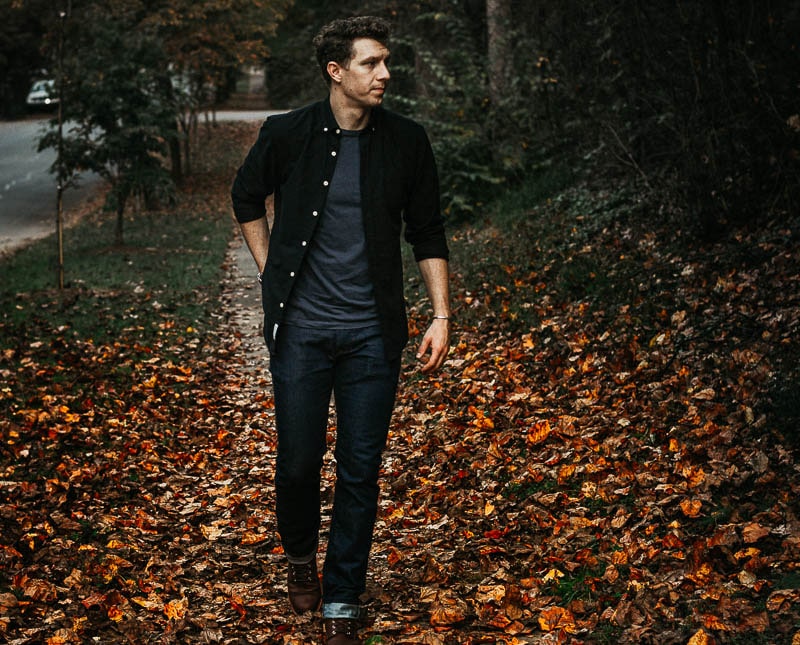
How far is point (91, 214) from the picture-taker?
949 inches

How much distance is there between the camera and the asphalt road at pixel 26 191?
2202 centimetres

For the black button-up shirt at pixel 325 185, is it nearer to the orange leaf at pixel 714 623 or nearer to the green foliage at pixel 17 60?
the orange leaf at pixel 714 623

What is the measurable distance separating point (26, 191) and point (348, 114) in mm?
25792

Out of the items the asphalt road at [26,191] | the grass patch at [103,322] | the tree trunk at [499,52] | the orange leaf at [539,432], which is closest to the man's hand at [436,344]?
the orange leaf at [539,432]

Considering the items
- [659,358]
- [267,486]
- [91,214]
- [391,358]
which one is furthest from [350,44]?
[91,214]

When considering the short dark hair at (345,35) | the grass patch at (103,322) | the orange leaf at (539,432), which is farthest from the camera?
the grass patch at (103,322)

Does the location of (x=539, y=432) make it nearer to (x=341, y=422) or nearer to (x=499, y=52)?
(x=341, y=422)

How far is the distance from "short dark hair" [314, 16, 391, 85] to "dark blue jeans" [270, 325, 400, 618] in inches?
45.8

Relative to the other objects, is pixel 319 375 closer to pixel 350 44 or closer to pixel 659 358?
pixel 350 44

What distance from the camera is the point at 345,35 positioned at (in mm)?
3689

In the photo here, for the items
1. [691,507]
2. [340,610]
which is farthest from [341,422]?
[691,507]

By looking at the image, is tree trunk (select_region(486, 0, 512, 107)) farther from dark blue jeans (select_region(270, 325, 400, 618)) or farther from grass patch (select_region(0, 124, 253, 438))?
dark blue jeans (select_region(270, 325, 400, 618))

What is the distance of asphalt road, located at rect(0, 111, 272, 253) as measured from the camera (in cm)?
2202

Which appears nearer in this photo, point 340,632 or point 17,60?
point 340,632
